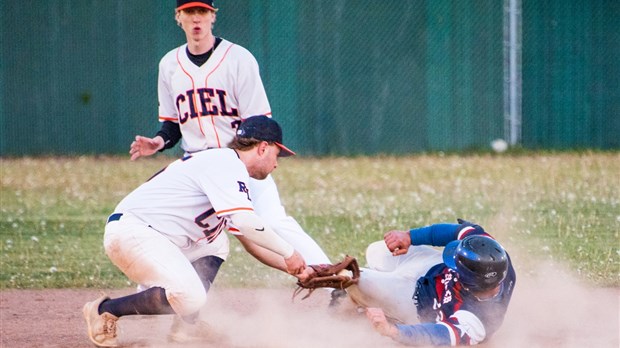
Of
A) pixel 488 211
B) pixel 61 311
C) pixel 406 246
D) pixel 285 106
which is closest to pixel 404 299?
pixel 406 246

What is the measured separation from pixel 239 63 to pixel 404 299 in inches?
67.8

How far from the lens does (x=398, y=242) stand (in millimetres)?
6219

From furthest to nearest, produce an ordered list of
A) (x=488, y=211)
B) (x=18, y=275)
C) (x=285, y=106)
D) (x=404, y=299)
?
(x=285, y=106), (x=488, y=211), (x=18, y=275), (x=404, y=299)

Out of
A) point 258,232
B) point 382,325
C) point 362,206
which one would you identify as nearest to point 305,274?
point 258,232

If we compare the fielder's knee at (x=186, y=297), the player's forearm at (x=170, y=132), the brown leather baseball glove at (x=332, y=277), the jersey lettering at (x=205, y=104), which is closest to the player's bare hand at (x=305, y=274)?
the brown leather baseball glove at (x=332, y=277)

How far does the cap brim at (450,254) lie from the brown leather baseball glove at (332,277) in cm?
49

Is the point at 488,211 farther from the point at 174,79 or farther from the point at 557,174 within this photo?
the point at 174,79

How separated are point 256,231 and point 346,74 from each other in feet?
41.3

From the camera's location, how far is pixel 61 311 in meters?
7.31

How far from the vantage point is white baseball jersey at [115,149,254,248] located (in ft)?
18.8

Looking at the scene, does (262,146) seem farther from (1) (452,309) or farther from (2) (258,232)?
(1) (452,309)

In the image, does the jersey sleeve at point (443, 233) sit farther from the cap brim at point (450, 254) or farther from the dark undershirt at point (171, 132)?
the dark undershirt at point (171, 132)

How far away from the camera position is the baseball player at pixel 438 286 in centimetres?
554

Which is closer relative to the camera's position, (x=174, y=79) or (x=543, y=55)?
(x=174, y=79)
